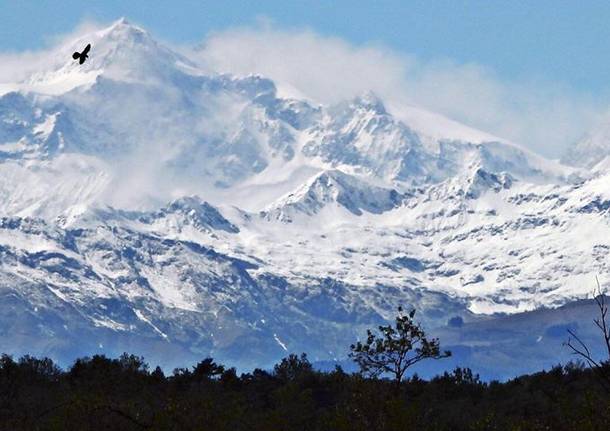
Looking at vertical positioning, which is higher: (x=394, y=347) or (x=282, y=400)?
(x=282, y=400)

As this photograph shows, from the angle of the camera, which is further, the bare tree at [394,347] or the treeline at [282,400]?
the bare tree at [394,347]

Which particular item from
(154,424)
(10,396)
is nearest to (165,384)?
(10,396)

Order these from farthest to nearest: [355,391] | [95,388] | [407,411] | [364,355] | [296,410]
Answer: [95,388] < [296,410] < [364,355] < [355,391] < [407,411]

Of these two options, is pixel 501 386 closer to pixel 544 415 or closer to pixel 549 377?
pixel 549 377

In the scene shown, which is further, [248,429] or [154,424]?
[248,429]

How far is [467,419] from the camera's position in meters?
109

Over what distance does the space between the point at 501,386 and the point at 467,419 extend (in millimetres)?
23633

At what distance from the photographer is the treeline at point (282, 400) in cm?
8381

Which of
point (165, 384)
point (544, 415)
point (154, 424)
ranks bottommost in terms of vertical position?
point (154, 424)

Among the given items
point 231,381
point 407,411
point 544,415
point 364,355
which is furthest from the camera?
point 231,381

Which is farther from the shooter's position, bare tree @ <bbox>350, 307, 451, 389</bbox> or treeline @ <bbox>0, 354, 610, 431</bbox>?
bare tree @ <bbox>350, 307, 451, 389</bbox>

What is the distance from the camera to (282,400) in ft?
394

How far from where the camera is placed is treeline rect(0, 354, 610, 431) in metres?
83.8

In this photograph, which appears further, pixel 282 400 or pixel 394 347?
pixel 282 400
